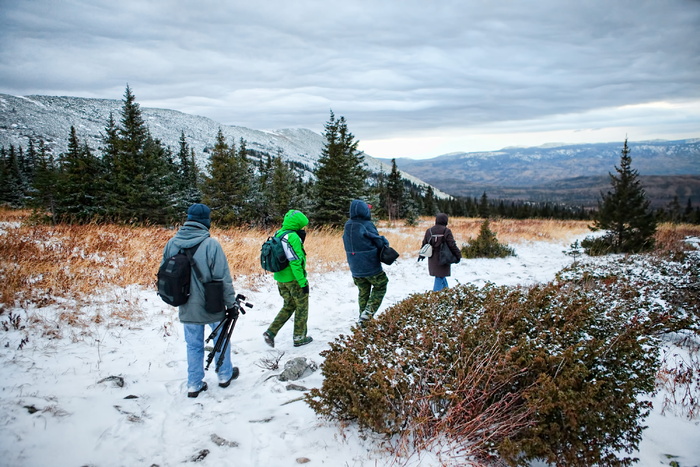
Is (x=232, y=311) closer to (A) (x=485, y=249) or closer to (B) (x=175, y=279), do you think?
(B) (x=175, y=279)

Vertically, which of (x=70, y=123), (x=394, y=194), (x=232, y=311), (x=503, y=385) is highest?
(x=70, y=123)

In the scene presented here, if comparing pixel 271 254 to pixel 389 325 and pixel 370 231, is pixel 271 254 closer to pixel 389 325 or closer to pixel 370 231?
pixel 370 231

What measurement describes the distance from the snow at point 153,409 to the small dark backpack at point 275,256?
1395 mm

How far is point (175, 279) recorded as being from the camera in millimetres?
3736

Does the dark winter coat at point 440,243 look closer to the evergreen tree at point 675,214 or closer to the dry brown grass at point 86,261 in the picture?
the dry brown grass at point 86,261

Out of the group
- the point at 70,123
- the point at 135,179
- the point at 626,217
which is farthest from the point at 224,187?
the point at 70,123

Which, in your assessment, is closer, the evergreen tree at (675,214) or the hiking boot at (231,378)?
the hiking boot at (231,378)

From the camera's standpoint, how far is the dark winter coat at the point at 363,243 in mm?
5730

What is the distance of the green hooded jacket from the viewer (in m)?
5.07

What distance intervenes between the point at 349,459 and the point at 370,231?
Result: 353 cm

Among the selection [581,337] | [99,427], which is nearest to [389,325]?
[581,337]

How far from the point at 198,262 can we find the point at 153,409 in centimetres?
166

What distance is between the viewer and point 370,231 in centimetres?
578

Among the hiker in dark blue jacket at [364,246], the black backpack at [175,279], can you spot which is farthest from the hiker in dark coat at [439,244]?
the black backpack at [175,279]
